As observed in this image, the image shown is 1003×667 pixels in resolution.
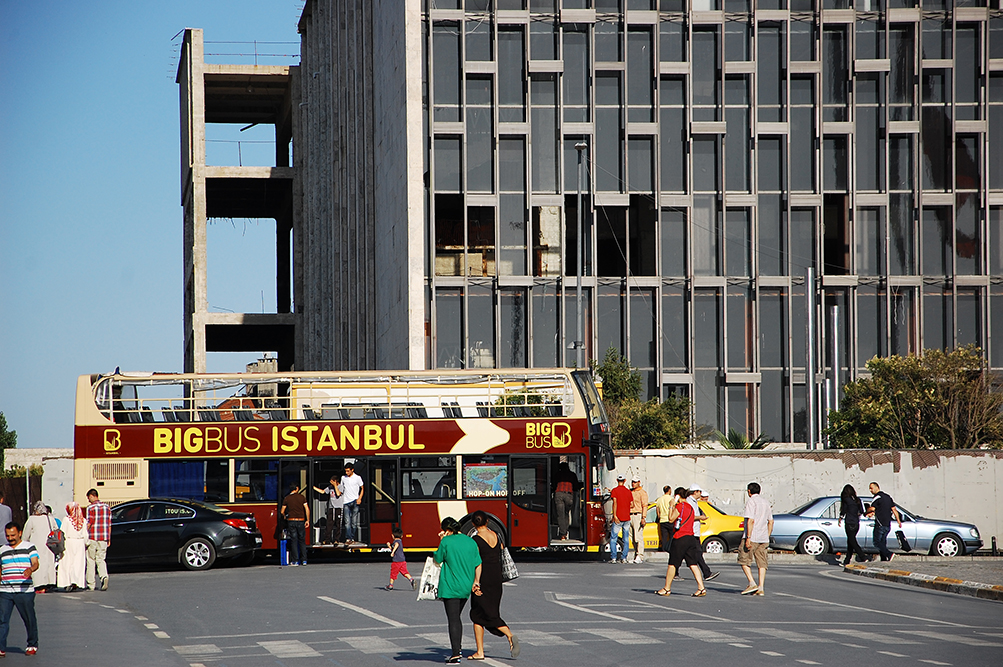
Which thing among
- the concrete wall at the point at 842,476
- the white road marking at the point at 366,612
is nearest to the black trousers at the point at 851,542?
the concrete wall at the point at 842,476

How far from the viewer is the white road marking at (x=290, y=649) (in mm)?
12367

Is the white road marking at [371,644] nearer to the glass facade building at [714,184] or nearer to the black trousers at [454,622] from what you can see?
the black trousers at [454,622]

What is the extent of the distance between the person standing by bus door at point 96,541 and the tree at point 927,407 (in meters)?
22.6

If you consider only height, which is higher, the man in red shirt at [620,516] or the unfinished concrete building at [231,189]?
the unfinished concrete building at [231,189]

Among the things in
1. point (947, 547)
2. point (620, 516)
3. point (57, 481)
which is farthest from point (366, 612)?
point (57, 481)

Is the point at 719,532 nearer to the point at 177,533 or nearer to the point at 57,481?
the point at 177,533

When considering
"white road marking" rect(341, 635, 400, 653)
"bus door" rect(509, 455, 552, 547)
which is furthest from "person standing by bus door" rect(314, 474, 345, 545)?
"white road marking" rect(341, 635, 400, 653)

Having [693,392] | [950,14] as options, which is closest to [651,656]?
[693,392]

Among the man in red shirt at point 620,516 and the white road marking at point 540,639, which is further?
the man in red shirt at point 620,516

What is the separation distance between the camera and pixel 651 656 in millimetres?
12234

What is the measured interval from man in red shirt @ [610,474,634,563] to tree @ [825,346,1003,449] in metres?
12.7

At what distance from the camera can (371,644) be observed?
43.2 feet

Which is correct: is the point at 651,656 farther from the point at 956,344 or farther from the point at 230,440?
the point at 956,344

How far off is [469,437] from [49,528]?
29.6ft
